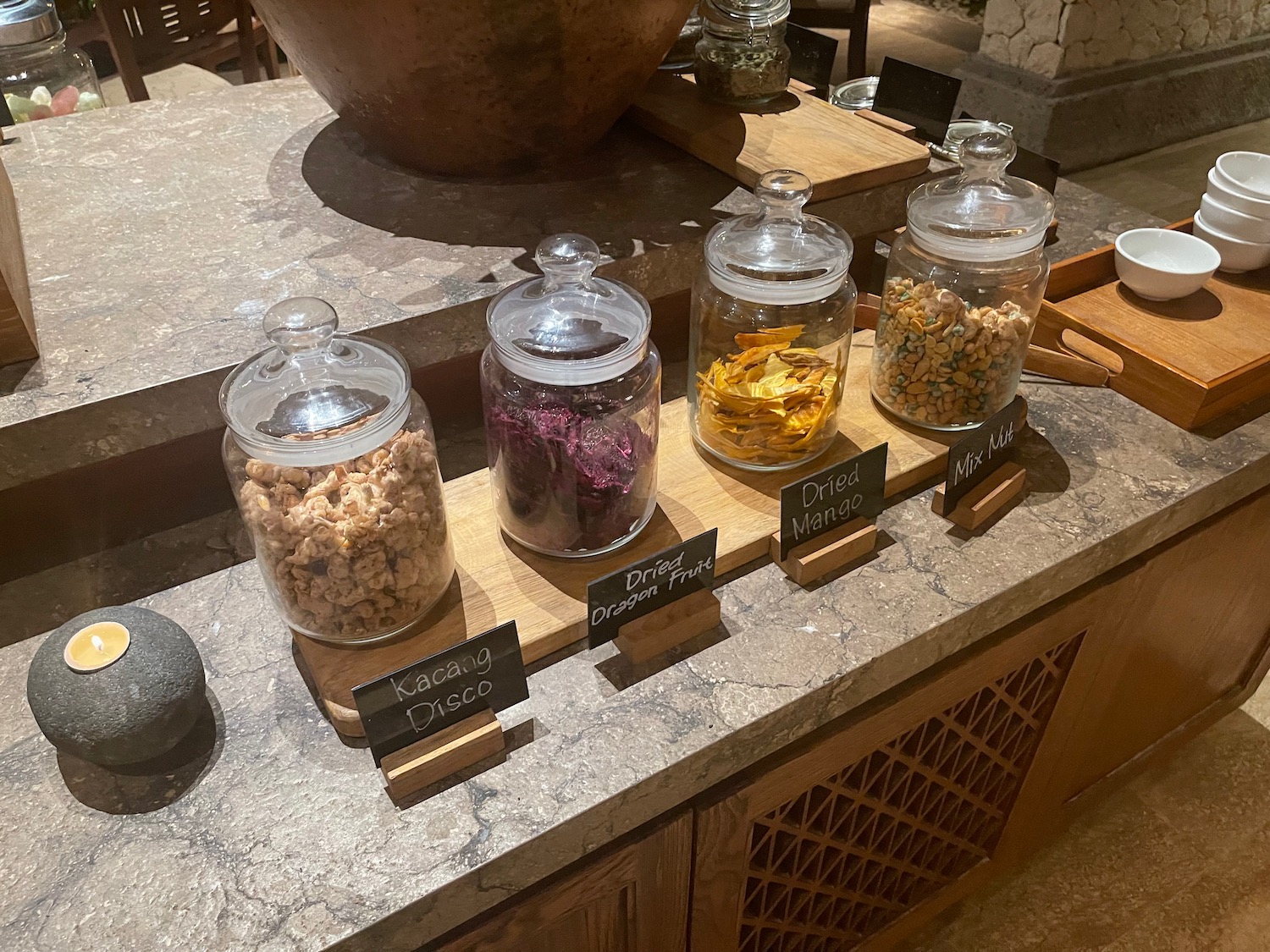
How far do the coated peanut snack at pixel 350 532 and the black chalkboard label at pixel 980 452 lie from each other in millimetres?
468

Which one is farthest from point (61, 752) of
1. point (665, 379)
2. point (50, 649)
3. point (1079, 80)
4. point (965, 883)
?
point (1079, 80)

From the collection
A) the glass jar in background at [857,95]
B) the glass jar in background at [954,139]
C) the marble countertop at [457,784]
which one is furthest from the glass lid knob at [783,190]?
the glass jar in background at [857,95]

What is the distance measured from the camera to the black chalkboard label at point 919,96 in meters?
1.24

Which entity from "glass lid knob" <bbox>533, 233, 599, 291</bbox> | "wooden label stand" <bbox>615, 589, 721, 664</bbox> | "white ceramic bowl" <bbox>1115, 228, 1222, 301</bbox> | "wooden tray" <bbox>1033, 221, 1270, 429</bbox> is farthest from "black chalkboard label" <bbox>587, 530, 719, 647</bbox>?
"white ceramic bowl" <bbox>1115, 228, 1222, 301</bbox>

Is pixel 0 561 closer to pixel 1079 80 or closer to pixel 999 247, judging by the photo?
pixel 999 247

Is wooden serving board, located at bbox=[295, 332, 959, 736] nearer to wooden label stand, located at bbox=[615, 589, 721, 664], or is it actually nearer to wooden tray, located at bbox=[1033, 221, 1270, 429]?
wooden label stand, located at bbox=[615, 589, 721, 664]

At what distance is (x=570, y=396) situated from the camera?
739 mm

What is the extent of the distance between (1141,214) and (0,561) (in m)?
1.48

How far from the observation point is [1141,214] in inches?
53.4

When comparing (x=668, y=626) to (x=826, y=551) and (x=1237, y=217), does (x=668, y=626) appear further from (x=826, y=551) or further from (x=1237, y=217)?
(x=1237, y=217)

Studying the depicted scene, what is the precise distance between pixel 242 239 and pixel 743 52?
0.63 metres

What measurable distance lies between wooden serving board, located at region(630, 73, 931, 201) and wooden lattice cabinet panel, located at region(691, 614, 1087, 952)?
1.71ft

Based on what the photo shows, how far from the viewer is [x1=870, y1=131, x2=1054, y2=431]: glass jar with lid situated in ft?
2.86

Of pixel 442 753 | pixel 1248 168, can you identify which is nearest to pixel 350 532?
pixel 442 753
